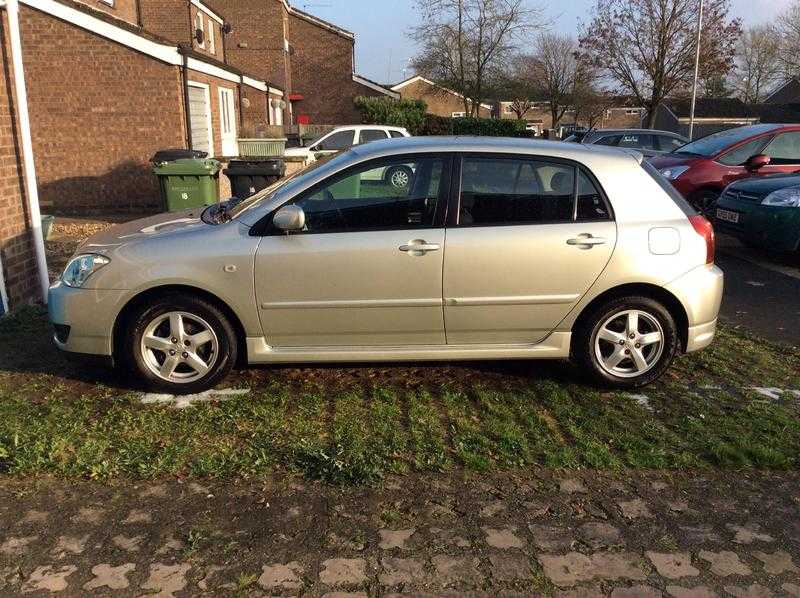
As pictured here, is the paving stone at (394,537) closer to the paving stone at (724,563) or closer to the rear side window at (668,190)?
the paving stone at (724,563)

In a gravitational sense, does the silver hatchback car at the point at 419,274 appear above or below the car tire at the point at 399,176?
below

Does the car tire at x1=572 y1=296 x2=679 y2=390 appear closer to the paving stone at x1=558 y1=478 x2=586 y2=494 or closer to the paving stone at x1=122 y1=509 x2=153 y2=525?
the paving stone at x1=558 y1=478 x2=586 y2=494

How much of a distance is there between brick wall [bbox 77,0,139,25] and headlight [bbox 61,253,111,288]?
14.9 m

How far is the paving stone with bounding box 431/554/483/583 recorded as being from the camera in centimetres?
269

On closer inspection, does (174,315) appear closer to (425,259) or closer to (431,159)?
(425,259)

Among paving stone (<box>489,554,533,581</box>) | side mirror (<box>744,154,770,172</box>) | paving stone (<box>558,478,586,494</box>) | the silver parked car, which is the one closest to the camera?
paving stone (<box>489,554,533,581</box>)

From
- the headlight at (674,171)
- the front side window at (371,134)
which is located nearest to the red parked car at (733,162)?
the headlight at (674,171)

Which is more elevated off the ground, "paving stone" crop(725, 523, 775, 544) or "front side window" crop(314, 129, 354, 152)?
"front side window" crop(314, 129, 354, 152)

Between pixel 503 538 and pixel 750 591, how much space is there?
975 mm

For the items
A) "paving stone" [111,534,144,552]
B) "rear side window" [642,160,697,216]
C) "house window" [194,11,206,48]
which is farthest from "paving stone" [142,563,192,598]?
"house window" [194,11,206,48]

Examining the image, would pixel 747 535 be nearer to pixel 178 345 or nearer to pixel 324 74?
pixel 178 345

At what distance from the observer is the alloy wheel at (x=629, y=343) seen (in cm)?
449

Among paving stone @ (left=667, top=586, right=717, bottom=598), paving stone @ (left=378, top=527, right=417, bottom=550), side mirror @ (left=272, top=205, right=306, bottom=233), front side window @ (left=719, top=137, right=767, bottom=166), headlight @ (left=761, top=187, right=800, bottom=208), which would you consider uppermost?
front side window @ (left=719, top=137, right=767, bottom=166)

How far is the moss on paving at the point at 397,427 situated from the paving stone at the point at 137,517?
32 centimetres
